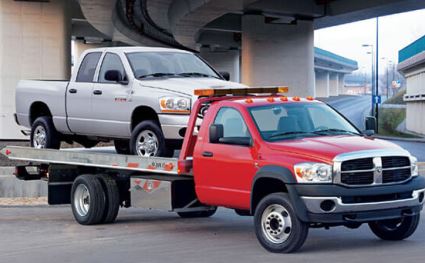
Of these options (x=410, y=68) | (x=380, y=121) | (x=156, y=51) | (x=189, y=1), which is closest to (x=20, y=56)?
(x=189, y=1)

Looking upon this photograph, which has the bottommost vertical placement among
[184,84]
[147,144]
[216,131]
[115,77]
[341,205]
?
[341,205]

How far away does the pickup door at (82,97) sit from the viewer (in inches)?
534

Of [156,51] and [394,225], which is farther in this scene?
[156,51]

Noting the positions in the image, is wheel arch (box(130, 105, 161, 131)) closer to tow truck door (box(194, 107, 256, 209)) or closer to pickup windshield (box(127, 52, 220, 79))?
pickup windshield (box(127, 52, 220, 79))

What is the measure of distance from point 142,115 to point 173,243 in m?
2.32

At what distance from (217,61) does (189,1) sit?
40.3 metres

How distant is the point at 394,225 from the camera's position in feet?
35.6

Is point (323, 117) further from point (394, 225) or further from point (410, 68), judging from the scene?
point (410, 68)

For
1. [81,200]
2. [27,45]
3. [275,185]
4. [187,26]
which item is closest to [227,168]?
[275,185]

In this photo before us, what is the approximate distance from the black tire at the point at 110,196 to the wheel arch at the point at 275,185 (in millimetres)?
3447

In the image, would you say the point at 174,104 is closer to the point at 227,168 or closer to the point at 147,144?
the point at 147,144

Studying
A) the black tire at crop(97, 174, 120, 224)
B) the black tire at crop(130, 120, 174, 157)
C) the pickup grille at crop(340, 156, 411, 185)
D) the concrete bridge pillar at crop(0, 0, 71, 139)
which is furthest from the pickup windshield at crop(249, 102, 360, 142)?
the concrete bridge pillar at crop(0, 0, 71, 139)

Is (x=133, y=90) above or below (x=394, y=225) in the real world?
above

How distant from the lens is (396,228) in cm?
1083
